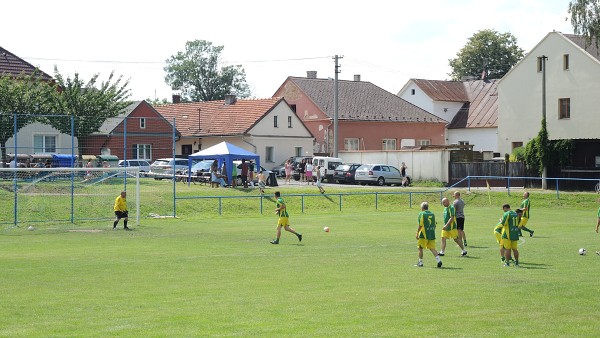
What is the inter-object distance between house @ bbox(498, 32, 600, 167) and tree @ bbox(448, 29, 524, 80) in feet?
133

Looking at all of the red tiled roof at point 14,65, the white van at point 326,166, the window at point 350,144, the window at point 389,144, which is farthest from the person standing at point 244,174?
the window at point 389,144

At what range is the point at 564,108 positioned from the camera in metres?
62.1

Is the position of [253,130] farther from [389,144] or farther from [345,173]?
[389,144]

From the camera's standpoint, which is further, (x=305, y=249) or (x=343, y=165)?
(x=343, y=165)

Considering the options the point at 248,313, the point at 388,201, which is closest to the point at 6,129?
the point at 388,201

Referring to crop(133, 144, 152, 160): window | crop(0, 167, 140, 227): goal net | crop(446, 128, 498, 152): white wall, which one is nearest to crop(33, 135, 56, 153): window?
crop(0, 167, 140, 227): goal net

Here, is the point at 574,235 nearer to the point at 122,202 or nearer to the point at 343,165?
the point at 122,202

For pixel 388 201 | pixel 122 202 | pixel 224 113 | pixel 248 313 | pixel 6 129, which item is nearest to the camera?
pixel 248 313

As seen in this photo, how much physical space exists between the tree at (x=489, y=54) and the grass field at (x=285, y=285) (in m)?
76.3

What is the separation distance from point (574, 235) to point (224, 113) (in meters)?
46.3

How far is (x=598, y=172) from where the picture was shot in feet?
171

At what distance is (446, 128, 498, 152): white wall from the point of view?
7925 centimetres

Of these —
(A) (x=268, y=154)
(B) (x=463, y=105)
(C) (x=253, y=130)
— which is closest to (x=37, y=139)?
(C) (x=253, y=130)

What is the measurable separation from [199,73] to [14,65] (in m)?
56.2
